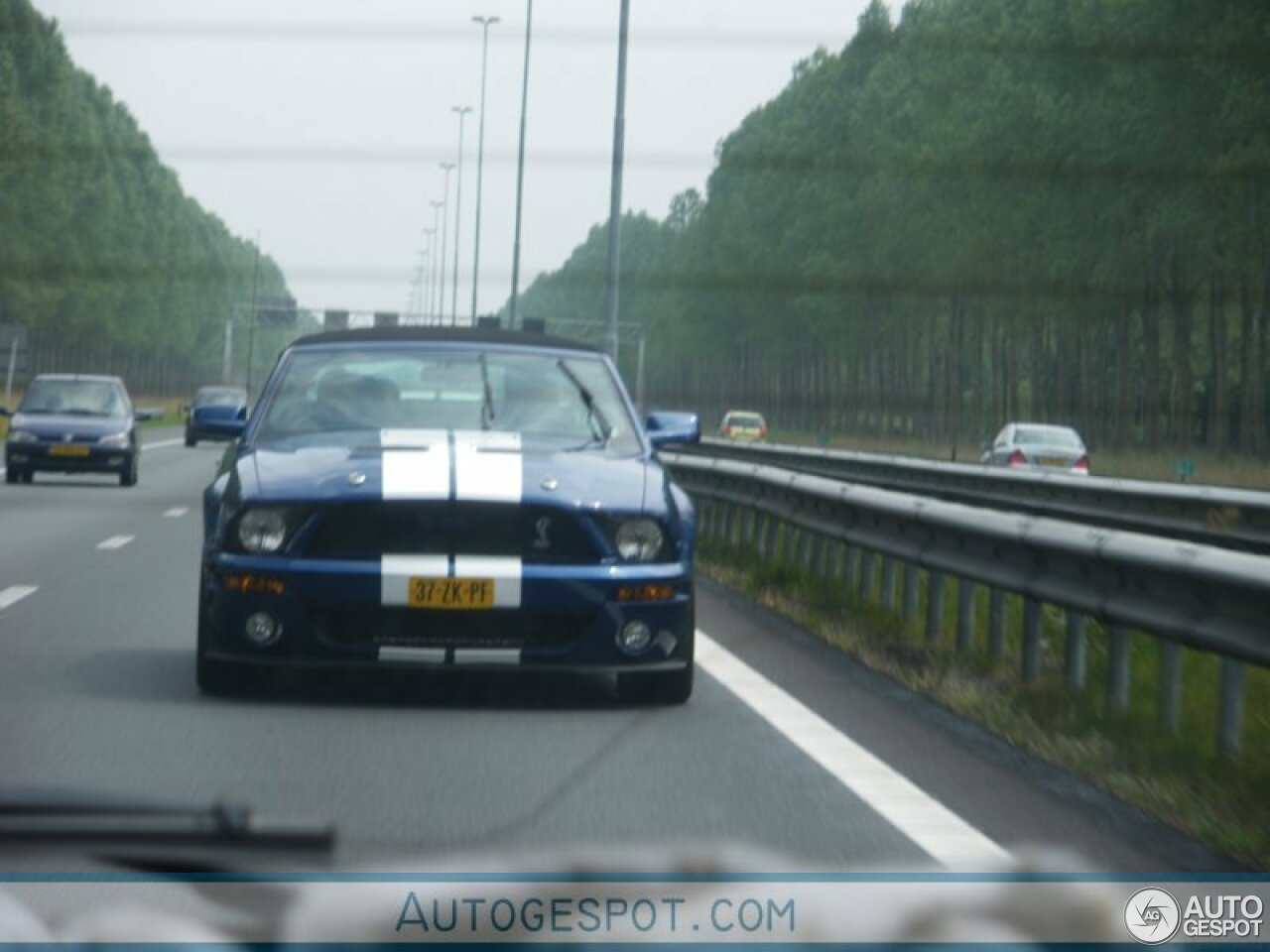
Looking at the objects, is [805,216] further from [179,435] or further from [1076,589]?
[1076,589]

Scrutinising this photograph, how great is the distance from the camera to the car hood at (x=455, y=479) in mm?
8578

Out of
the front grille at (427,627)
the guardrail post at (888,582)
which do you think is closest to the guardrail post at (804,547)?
the guardrail post at (888,582)

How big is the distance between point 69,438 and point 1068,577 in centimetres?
2250

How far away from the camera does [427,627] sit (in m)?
8.50

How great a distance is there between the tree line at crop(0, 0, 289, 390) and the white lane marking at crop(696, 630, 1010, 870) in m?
62.1

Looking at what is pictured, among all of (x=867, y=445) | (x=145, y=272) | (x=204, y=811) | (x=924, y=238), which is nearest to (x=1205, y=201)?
(x=924, y=238)

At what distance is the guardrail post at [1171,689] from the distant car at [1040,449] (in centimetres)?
3057

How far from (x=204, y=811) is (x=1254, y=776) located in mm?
4926

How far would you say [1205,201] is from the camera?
164 ft

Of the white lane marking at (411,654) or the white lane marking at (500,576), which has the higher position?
the white lane marking at (500,576)

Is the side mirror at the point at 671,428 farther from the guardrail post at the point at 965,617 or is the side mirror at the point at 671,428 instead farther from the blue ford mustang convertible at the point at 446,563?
the blue ford mustang convertible at the point at 446,563

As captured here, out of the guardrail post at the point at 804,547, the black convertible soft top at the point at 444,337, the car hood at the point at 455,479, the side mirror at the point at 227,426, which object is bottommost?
the guardrail post at the point at 804,547

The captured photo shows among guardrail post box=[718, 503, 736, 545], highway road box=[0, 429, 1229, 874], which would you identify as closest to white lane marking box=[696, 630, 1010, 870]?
highway road box=[0, 429, 1229, 874]

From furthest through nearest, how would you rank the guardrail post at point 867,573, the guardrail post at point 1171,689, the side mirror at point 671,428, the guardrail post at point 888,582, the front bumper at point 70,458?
the front bumper at point 70,458, the guardrail post at point 867,573, the guardrail post at point 888,582, the side mirror at point 671,428, the guardrail post at point 1171,689
